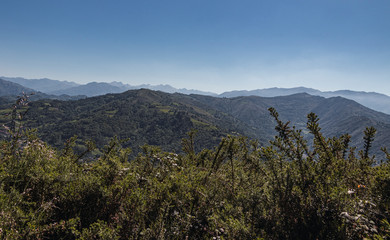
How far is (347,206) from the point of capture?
273cm

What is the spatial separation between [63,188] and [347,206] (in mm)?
4952

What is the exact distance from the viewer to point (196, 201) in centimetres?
376

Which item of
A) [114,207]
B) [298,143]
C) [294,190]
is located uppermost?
[298,143]

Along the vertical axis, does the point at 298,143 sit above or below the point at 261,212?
above

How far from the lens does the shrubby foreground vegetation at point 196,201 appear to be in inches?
111

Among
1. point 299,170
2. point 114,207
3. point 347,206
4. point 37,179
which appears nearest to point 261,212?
point 299,170

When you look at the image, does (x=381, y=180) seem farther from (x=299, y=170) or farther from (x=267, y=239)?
(x=267, y=239)

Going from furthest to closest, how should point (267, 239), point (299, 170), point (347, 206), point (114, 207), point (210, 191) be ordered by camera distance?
1. point (210, 191)
2. point (114, 207)
3. point (299, 170)
4. point (267, 239)
5. point (347, 206)

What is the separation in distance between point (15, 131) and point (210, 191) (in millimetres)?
4731

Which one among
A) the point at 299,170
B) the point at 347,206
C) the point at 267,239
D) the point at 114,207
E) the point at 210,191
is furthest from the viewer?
the point at 210,191

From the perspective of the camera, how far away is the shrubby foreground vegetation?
2824 millimetres

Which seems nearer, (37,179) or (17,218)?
(17,218)

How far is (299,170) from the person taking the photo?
3527 millimetres

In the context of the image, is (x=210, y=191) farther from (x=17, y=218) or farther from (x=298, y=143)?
(x=17, y=218)
